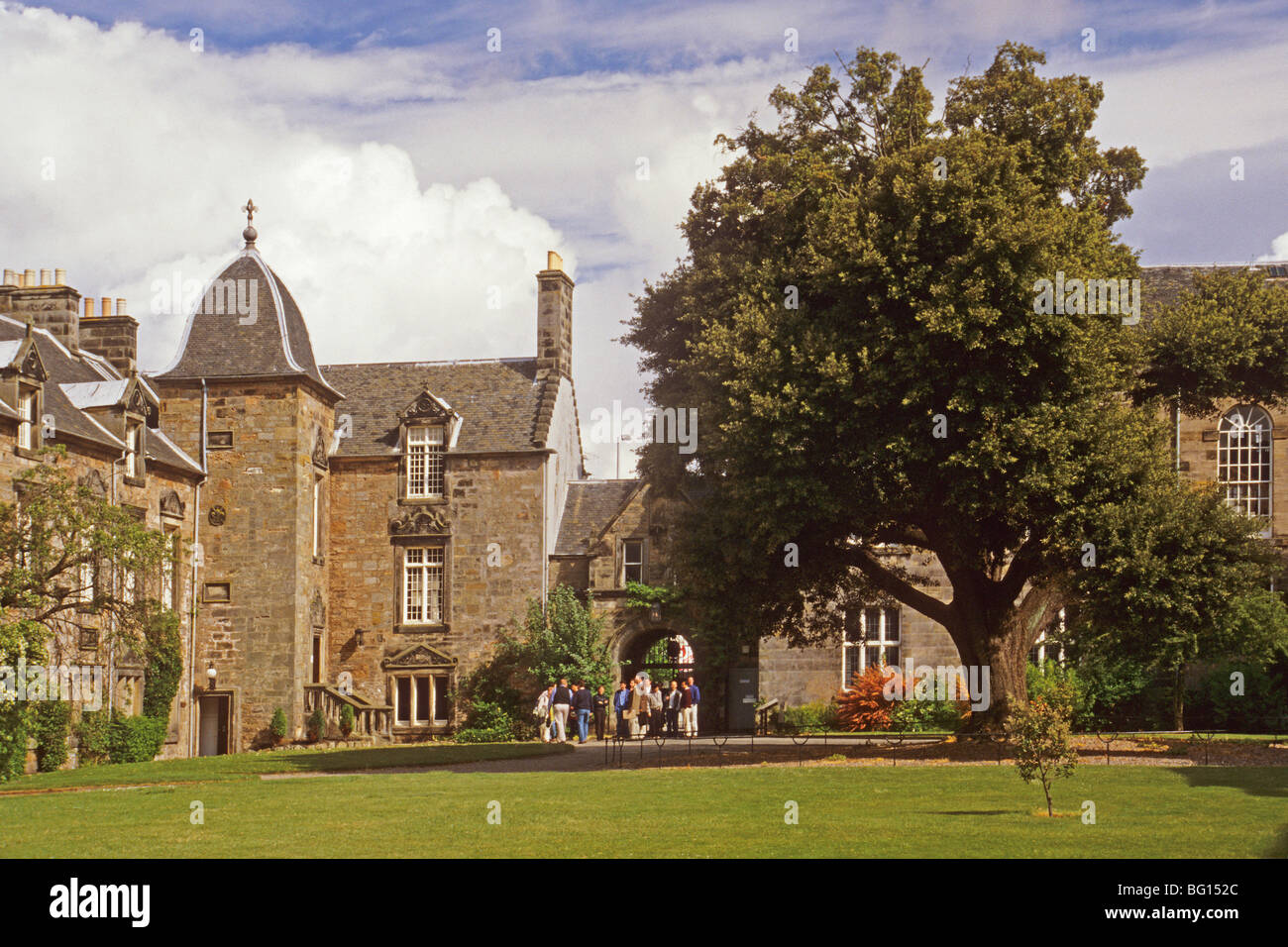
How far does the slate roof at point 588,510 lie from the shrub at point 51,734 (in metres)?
18.1

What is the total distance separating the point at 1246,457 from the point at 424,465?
25.6 meters

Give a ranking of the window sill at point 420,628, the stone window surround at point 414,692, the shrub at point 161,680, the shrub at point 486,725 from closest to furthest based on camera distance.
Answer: the shrub at point 161,680 → the shrub at point 486,725 → the stone window surround at point 414,692 → the window sill at point 420,628

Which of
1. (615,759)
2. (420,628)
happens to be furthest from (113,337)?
(615,759)

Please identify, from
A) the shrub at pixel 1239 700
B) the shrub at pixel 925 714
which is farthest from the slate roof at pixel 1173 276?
the shrub at pixel 925 714

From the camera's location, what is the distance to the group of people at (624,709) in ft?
142

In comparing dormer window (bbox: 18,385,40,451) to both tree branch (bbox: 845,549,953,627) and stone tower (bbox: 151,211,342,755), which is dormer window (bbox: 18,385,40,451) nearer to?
stone tower (bbox: 151,211,342,755)

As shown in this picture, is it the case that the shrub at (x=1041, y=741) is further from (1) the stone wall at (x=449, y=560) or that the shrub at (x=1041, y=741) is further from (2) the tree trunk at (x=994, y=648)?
(1) the stone wall at (x=449, y=560)

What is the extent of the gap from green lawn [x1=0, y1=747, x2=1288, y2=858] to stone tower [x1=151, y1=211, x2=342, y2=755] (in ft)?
59.6

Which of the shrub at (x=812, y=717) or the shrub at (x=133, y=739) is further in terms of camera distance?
the shrub at (x=812, y=717)

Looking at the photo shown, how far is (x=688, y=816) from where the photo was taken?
19.0 m

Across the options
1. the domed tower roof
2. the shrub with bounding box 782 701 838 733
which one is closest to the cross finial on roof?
the domed tower roof

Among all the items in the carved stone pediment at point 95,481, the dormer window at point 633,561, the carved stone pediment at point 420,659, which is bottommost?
the carved stone pediment at point 420,659

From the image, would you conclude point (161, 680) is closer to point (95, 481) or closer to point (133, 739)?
point (133, 739)

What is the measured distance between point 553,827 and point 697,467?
604 inches
